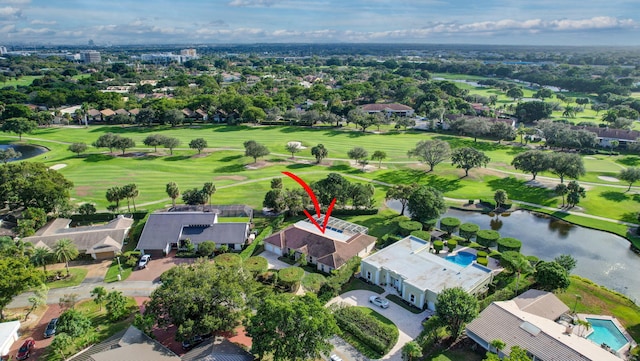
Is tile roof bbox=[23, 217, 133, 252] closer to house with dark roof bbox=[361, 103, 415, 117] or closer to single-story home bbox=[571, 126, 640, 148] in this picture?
house with dark roof bbox=[361, 103, 415, 117]

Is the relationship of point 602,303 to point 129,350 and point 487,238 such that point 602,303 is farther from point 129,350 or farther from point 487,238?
point 129,350

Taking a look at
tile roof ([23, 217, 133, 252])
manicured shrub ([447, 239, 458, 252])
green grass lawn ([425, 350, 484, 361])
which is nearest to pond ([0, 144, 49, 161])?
tile roof ([23, 217, 133, 252])

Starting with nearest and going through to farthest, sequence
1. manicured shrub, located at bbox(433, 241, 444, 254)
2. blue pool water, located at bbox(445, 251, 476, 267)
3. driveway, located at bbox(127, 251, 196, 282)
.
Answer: driveway, located at bbox(127, 251, 196, 282) → blue pool water, located at bbox(445, 251, 476, 267) → manicured shrub, located at bbox(433, 241, 444, 254)

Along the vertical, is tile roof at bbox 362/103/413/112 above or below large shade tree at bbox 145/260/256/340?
above

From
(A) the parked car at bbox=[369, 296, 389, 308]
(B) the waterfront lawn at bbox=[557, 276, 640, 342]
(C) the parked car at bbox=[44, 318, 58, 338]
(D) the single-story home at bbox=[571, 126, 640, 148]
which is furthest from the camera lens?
(D) the single-story home at bbox=[571, 126, 640, 148]

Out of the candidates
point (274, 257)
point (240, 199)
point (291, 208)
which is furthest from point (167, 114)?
point (274, 257)

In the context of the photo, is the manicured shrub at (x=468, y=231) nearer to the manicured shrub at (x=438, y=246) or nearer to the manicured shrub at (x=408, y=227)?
the manicured shrub at (x=438, y=246)

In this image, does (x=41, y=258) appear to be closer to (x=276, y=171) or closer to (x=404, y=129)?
(x=276, y=171)
